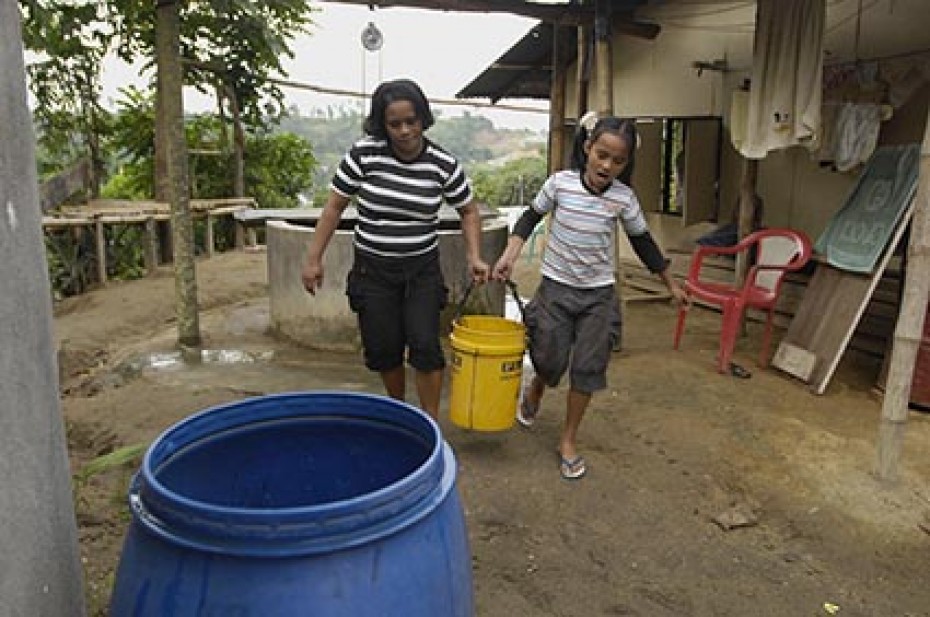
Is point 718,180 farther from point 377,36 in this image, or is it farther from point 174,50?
point 174,50

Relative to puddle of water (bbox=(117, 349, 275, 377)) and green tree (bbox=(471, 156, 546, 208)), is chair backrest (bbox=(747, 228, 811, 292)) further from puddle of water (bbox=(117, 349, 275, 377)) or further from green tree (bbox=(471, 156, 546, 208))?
green tree (bbox=(471, 156, 546, 208))

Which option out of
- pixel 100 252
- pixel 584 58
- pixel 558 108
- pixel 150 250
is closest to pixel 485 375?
pixel 584 58

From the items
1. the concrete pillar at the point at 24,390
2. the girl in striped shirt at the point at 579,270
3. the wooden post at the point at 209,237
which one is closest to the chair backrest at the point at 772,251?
the girl in striped shirt at the point at 579,270

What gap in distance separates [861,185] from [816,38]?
3.48 feet

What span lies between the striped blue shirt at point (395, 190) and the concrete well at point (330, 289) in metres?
1.88

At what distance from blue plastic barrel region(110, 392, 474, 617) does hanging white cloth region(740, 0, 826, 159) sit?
15.6 ft

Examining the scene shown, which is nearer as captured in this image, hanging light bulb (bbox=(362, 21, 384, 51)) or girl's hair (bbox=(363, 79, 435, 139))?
girl's hair (bbox=(363, 79, 435, 139))

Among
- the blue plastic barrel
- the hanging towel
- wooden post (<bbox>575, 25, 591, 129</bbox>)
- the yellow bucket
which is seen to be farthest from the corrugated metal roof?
the blue plastic barrel

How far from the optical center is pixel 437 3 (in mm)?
5211

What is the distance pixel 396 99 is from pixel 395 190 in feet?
1.23

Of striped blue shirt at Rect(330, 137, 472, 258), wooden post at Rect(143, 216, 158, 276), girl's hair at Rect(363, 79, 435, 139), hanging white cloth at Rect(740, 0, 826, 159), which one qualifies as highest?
hanging white cloth at Rect(740, 0, 826, 159)

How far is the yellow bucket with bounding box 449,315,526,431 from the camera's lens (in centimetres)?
305

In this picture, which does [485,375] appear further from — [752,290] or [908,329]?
[752,290]

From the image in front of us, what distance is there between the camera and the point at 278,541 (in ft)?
3.40
